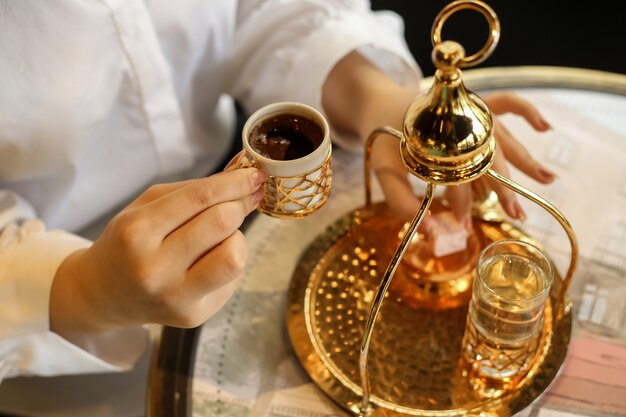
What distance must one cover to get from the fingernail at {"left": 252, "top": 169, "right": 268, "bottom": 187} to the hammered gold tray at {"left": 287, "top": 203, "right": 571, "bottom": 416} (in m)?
0.22

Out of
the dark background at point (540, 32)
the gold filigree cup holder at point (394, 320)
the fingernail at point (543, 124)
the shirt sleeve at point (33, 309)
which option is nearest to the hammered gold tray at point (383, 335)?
the gold filigree cup holder at point (394, 320)

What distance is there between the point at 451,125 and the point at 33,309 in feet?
1.50

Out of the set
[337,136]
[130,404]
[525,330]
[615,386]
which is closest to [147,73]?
[337,136]

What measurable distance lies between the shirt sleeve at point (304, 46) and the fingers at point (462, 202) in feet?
0.68

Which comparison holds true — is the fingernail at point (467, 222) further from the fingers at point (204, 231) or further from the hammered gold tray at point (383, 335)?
the fingers at point (204, 231)

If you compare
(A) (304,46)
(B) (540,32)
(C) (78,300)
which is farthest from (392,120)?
(B) (540,32)

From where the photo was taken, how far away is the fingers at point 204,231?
57cm

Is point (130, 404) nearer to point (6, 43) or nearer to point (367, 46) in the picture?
point (6, 43)

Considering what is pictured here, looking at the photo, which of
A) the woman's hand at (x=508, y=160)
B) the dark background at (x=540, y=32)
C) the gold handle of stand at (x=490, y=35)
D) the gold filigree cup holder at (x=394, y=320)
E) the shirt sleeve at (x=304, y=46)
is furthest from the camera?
the dark background at (x=540, y=32)

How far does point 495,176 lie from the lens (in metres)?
0.59

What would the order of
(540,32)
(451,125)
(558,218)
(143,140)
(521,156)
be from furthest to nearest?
1. (540,32)
2. (143,140)
3. (521,156)
4. (558,218)
5. (451,125)

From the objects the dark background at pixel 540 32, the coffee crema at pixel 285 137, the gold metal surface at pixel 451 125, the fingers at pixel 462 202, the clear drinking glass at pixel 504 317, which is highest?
the gold metal surface at pixel 451 125

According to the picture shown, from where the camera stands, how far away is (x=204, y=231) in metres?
0.57

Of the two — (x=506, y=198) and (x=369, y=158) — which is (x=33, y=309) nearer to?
(x=369, y=158)
